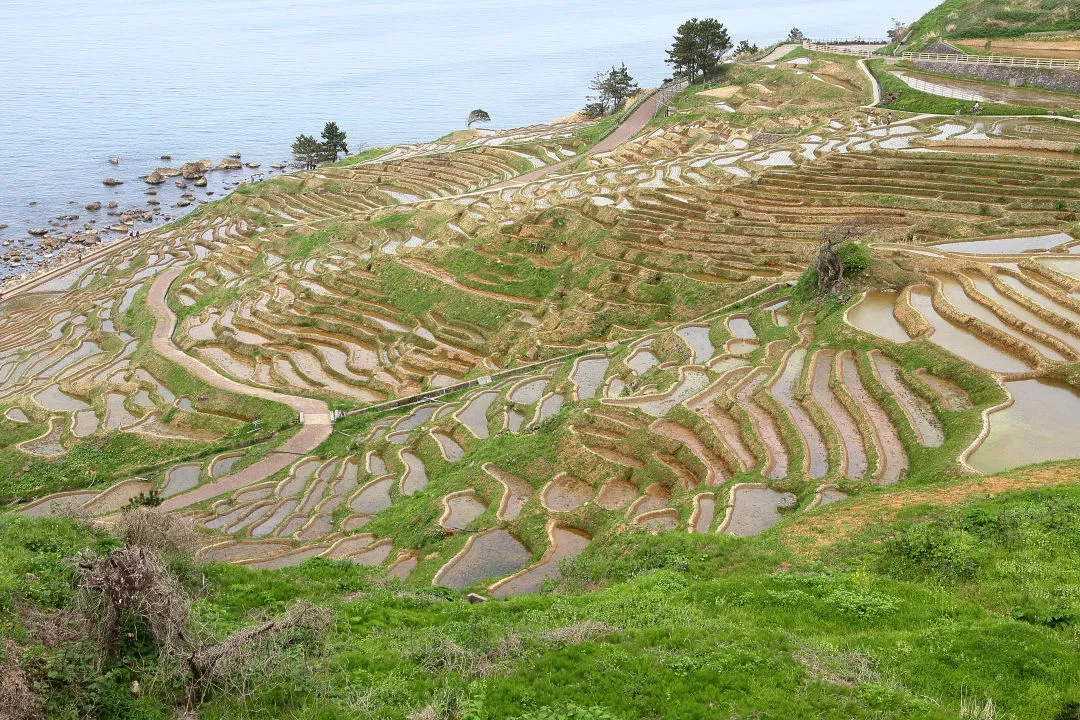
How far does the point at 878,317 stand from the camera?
1143 inches

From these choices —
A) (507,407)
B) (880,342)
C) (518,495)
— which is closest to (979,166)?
(880,342)

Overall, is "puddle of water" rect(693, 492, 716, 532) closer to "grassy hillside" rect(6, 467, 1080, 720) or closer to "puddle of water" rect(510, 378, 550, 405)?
"grassy hillside" rect(6, 467, 1080, 720)

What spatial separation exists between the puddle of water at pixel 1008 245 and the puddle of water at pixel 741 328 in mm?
8671

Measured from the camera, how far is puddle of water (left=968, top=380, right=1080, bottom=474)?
1931 cm

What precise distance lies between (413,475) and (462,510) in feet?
15.0

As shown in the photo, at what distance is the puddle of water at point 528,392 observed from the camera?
3183 cm

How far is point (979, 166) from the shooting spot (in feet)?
137

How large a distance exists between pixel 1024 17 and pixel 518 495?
68160mm

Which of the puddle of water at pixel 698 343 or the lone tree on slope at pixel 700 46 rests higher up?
the lone tree on slope at pixel 700 46

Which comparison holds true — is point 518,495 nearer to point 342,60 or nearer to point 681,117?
point 681,117

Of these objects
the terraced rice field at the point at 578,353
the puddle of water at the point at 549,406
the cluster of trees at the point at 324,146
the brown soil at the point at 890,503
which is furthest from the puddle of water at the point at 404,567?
the cluster of trees at the point at 324,146

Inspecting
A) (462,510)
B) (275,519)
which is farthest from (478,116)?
(462,510)

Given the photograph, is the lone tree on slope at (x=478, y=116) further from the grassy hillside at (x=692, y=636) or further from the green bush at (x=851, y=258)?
the grassy hillside at (x=692, y=636)

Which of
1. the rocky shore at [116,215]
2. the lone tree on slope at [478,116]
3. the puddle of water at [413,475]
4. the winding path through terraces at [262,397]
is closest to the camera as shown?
the puddle of water at [413,475]
